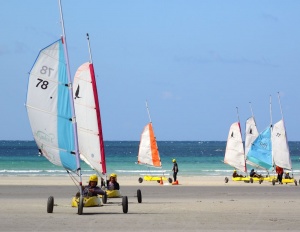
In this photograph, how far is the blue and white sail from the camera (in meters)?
24.7

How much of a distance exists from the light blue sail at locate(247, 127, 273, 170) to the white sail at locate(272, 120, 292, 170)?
840mm

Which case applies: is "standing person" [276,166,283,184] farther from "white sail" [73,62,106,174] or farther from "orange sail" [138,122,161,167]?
"white sail" [73,62,106,174]

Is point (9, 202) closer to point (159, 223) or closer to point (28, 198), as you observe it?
point (28, 198)

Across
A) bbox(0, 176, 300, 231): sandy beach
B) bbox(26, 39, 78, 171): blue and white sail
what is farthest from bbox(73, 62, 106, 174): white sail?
bbox(26, 39, 78, 171): blue and white sail

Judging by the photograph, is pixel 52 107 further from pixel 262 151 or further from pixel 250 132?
pixel 250 132

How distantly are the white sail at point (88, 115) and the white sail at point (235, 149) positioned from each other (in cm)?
3131

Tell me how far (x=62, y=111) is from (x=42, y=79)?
1.15m

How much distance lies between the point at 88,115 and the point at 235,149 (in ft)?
106

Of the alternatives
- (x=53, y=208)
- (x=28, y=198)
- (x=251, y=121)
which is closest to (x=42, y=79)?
(x=53, y=208)

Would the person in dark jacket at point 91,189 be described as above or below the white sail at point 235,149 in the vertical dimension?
below

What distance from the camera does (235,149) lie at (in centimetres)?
6053

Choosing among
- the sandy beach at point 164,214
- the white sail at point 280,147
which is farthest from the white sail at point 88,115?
the white sail at point 280,147

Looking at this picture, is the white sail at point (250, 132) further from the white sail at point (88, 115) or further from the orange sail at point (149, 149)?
the white sail at point (88, 115)

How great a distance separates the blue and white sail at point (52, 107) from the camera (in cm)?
2472
